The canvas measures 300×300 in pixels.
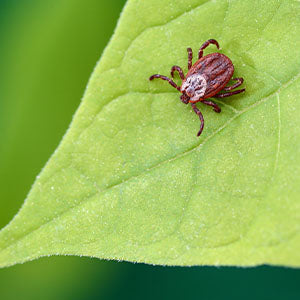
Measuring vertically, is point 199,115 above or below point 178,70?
below

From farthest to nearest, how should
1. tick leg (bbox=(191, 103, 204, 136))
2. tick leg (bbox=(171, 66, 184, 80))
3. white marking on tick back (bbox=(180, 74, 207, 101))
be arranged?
white marking on tick back (bbox=(180, 74, 207, 101))
tick leg (bbox=(171, 66, 184, 80))
tick leg (bbox=(191, 103, 204, 136))

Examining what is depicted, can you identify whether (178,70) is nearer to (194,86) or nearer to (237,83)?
(194,86)

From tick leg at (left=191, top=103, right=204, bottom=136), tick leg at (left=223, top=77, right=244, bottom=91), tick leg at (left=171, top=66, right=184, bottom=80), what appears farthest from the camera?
tick leg at (left=171, top=66, right=184, bottom=80)

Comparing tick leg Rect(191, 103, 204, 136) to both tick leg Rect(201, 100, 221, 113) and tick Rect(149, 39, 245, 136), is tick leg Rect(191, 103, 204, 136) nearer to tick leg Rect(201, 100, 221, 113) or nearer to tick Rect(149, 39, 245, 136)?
tick Rect(149, 39, 245, 136)

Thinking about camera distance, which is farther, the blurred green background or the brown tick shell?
the blurred green background

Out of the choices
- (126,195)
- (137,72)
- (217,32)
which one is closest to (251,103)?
(217,32)

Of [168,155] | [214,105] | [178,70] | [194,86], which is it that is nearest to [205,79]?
[194,86]

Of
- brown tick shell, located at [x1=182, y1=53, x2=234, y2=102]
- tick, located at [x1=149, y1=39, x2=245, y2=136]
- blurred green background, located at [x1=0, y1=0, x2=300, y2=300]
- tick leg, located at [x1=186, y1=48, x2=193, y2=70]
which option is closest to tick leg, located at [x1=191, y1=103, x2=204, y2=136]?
tick, located at [x1=149, y1=39, x2=245, y2=136]
